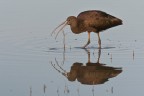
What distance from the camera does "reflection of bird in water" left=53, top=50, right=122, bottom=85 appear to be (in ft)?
36.3

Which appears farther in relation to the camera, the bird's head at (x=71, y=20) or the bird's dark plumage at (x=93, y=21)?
the bird's dark plumage at (x=93, y=21)

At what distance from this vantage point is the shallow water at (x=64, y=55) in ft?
34.3

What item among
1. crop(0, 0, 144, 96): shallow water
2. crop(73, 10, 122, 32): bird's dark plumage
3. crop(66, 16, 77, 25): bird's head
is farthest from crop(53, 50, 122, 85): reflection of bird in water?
crop(73, 10, 122, 32): bird's dark plumage

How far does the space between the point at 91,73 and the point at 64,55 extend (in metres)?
2.15

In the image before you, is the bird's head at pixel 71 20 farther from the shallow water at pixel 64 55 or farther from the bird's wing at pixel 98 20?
the shallow water at pixel 64 55

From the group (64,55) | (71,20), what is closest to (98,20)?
(71,20)

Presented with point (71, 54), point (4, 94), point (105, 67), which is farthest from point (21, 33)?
point (4, 94)

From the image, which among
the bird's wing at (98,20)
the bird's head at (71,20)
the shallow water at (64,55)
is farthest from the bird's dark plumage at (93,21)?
the shallow water at (64,55)

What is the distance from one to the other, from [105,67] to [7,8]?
26.5 ft

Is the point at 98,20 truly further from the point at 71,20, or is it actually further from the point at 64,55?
the point at 64,55

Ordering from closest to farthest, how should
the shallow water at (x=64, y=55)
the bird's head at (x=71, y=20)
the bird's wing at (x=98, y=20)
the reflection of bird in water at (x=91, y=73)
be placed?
the shallow water at (x=64, y=55) → the reflection of bird in water at (x=91, y=73) → the bird's head at (x=71, y=20) → the bird's wing at (x=98, y=20)

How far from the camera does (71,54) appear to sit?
1385 centimetres

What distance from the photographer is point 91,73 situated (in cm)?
1163

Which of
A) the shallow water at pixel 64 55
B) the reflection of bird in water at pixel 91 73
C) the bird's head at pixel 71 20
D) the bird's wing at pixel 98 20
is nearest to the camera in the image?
the shallow water at pixel 64 55
